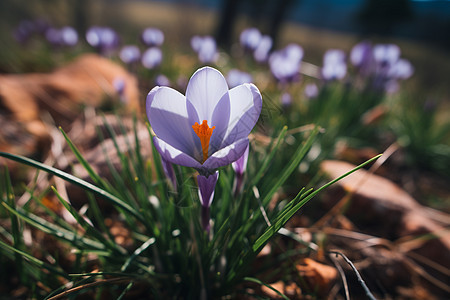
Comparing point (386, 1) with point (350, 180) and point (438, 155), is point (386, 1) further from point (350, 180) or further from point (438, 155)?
point (350, 180)

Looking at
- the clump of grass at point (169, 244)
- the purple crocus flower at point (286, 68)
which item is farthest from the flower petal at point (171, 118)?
the purple crocus flower at point (286, 68)

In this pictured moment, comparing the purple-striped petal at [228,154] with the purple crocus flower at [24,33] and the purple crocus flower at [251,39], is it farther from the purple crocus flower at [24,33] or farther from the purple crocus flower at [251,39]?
the purple crocus flower at [24,33]

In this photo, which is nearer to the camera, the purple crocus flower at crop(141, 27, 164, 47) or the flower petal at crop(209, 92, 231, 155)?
the flower petal at crop(209, 92, 231, 155)

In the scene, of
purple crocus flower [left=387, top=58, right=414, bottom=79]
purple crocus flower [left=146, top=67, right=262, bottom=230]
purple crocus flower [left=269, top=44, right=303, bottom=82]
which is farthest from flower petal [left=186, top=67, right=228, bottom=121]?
purple crocus flower [left=387, top=58, right=414, bottom=79]

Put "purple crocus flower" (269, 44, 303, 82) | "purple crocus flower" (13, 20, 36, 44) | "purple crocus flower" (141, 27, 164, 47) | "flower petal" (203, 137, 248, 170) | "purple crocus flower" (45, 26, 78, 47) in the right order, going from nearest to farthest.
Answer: "flower petal" (203, 137, 248, 170) → "purple crocus flower" (269, 44, 303, 82) → "purple crocus flower" (141, 27, 164, 47) → "purple crocus flower" (45, 26, 78, 47) → "purple crocus flower" (13, 20, 36, 44)

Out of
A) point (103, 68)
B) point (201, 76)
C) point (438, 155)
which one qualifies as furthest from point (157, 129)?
point (438, 155)

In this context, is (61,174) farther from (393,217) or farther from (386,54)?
(386,54)

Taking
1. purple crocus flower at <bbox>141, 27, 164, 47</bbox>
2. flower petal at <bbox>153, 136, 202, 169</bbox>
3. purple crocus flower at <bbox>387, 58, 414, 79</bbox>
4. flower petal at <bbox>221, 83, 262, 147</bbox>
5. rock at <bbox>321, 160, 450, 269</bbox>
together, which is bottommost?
rock at <bbox>321, 160, 450, 269</bbox>

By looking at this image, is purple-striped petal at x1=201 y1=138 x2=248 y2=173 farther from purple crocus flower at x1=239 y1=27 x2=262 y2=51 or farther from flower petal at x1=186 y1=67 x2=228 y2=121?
purple crocus flower at x1=239 y1=27 x2=262 y2=51
